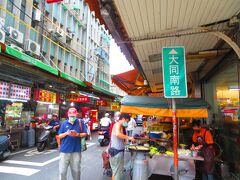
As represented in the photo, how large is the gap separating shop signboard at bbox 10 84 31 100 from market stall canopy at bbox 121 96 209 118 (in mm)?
Answer: 6322

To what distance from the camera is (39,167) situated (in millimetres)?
7277

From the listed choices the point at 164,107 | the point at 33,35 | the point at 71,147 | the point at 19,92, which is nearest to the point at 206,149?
the point at 164,107

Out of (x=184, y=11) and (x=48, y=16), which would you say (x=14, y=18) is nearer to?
(x=48, y=16)

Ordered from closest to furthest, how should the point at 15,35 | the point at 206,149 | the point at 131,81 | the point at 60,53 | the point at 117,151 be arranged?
the point at 117,151 < the point at 206,149 < the point at 131,81 < the point at 15,35 < the point at 60,53

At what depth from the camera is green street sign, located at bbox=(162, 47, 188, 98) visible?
3889 millimetres

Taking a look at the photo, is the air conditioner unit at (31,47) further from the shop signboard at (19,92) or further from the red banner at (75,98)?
the shop signboard at (19,92)

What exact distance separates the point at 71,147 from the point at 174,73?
2.83 metres

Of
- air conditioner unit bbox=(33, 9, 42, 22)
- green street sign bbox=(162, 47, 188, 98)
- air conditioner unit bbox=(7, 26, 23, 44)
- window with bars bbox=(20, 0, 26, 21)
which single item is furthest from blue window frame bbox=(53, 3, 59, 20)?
green street sign bbox=(162, 47, 188, 98)

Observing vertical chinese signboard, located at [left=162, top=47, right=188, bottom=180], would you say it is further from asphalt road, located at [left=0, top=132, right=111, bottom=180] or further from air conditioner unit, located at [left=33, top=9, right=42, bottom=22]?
air conditioner unit, located at [left=33, top=9, right=42, bottom=22]

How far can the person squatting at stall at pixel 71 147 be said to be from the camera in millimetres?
4719

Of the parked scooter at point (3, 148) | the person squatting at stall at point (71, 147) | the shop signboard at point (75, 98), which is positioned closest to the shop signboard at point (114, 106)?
the shop signboard at point (75, 98)

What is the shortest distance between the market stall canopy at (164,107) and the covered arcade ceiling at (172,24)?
1.45m

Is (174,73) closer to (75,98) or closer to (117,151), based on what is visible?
(117,151)

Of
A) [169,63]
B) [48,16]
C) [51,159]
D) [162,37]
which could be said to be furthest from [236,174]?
[48,16]
